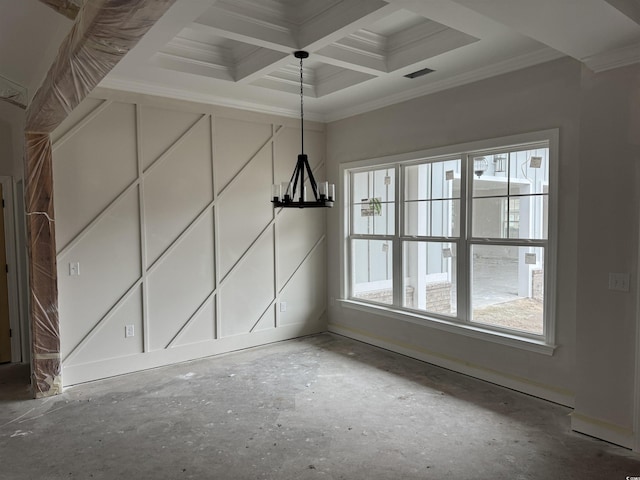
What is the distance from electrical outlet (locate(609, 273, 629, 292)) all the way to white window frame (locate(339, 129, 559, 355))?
0.65m

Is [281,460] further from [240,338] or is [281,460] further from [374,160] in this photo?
[374,160]

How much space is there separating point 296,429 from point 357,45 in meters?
3.20

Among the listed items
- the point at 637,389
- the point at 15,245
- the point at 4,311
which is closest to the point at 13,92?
the point at 15,245

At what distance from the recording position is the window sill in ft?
12.2

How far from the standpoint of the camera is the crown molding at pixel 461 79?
359 cm

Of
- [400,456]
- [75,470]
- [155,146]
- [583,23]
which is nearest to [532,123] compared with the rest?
[583,23]

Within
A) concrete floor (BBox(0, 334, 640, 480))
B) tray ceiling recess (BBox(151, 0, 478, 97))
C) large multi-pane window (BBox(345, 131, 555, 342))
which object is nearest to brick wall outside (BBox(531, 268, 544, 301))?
large multi-pane window (BBox(345, 131, 555, 342))

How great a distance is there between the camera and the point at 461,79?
13.7ft

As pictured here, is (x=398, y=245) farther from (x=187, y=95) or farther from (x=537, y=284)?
(x=187, y=95)

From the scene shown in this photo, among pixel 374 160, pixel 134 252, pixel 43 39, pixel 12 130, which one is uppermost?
pixel 43 39

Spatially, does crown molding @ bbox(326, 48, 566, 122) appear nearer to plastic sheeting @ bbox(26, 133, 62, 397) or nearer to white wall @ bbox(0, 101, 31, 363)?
plastic sheeting @ bbox(26, 133, 62, 397)

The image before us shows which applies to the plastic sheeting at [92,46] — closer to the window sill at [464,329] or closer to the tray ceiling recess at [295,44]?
the tray ceiling recess at [295,44]

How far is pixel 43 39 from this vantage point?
127 inches

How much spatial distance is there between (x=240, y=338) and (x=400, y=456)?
9.09ft
